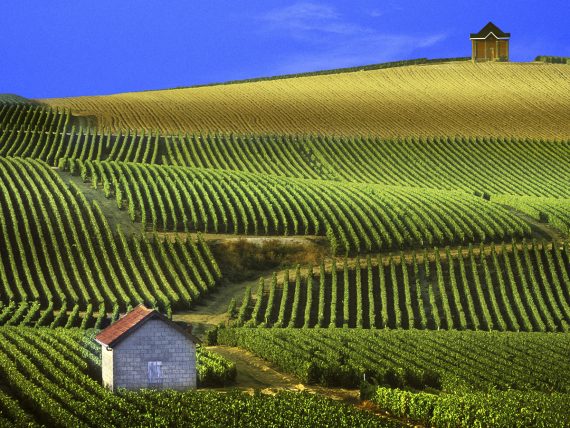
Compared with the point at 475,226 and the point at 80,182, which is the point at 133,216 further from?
the point at 475,226

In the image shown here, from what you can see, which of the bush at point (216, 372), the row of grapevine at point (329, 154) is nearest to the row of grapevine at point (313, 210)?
the row of grapevine at point (329, 154)

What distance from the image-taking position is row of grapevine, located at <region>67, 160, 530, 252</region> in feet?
193

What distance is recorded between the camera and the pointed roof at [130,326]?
32.3 meters

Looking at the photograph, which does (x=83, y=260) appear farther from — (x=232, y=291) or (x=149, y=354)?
(x=149, y=354)

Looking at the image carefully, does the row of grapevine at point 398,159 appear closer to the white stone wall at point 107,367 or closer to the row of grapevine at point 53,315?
the row of grapevine at point 53,315

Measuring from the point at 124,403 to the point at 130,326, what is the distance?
316 cm

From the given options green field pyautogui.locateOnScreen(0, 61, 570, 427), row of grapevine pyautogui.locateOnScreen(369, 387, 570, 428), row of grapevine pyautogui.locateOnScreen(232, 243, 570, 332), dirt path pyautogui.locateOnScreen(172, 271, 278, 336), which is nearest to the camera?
row of grapevine pyautogui.locateOnScreen(369, 387, 570, 428)

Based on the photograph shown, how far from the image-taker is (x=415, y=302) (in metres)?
51.6

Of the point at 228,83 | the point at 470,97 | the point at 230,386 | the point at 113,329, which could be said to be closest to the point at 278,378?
the point at 230,386

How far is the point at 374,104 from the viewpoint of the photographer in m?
96.3

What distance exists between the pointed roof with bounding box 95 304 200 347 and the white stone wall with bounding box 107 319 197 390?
136mm

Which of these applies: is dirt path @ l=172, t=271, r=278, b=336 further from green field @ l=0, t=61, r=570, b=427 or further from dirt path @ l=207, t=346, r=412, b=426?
dirt path @ l=207, t=346, r=412, b=426

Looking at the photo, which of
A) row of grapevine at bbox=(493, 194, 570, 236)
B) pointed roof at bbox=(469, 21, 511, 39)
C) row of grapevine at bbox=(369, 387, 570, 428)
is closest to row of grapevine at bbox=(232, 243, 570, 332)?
row of grapevine at bbox=(493, 194, 570, 236)

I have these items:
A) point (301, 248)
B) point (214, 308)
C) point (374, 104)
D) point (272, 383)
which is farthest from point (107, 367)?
point (374, 104)
